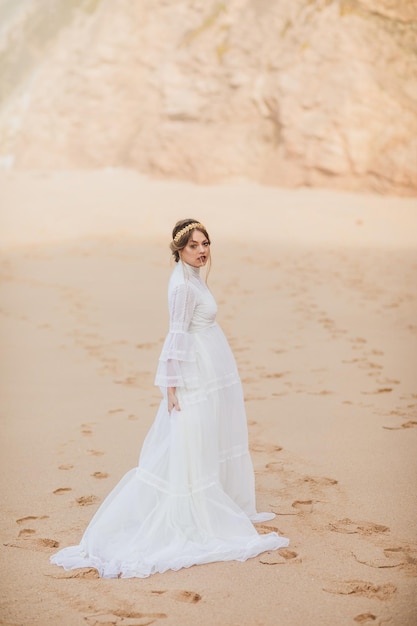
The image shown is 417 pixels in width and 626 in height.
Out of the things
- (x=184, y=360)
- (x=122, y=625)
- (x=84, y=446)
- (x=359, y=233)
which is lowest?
(x=122, y=625)

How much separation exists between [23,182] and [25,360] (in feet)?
41.9

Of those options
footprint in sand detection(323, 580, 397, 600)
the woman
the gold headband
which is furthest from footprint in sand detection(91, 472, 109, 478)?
footprint in sand detection(323, 580, 397, 600)

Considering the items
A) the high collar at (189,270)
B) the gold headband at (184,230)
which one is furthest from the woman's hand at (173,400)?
the gold headband at (184,230)

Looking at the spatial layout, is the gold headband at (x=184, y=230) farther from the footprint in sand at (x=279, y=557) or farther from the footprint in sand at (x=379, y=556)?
the footprint in sand at (x=379, y=556)

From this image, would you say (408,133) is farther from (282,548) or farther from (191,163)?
(282,548)

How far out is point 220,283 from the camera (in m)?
11.4

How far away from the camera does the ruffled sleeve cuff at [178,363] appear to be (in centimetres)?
354

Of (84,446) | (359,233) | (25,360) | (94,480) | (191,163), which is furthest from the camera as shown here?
(191,163)

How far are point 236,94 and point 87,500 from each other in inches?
649

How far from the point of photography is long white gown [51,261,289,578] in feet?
11.4

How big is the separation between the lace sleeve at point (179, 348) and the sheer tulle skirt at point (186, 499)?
5 centimetres

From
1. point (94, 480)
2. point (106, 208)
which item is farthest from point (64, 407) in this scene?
point (106, 208)

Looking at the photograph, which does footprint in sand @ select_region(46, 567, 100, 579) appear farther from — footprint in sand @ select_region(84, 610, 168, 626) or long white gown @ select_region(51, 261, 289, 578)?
footprint in sand @ select_region(84, 610, 168, 626)

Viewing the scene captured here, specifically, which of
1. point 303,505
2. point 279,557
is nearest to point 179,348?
point 279,557
